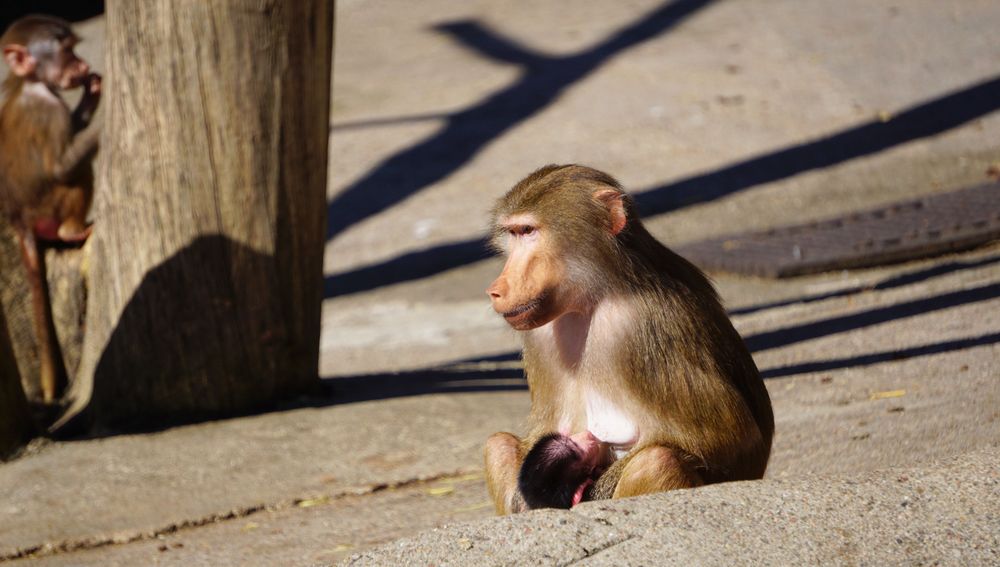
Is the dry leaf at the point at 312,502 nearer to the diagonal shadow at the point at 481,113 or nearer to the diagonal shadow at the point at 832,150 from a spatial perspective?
the diagonal shadow at the point at 832,150

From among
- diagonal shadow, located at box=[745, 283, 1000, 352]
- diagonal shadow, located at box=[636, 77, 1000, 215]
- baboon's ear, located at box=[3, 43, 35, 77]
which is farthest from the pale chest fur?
diagonal shadow, located at box=[636, 77, 1000, 215]

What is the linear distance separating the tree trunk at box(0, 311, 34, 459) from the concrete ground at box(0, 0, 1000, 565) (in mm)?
110

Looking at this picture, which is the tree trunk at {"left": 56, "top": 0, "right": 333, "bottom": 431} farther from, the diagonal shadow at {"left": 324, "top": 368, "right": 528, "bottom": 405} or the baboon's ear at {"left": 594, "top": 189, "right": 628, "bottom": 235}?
the baboon's ear at {"left": 594, "top": 189, "right": 628, "bottom": 235}

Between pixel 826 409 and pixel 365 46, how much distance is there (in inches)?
322

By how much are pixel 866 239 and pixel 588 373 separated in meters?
3.82

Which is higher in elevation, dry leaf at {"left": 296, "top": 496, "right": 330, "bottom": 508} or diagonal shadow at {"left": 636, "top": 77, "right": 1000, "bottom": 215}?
dry leaf at {"left": 296, "top": 496, "right": 330, "bottom": 508}

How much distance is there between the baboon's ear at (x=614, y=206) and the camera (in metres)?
3.11

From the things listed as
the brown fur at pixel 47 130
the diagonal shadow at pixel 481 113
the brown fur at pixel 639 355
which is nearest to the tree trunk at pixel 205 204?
the brown fur at pixel 47 130

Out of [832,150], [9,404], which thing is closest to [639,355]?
[9,404]

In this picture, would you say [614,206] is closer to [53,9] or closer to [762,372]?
[762,372]

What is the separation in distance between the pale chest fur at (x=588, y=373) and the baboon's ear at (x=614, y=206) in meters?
0.19

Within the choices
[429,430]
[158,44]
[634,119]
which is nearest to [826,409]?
[429,430]

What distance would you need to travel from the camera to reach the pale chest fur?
3.07 metres

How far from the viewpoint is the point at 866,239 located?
6535 mm
